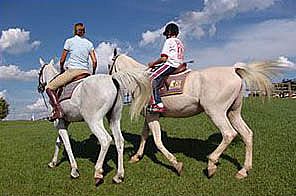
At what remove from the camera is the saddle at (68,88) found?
7.68 metres

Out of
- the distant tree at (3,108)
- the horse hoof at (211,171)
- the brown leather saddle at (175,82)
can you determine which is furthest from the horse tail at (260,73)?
the distant tree at (3,108)

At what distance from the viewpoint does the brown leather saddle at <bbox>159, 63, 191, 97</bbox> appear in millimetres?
7820

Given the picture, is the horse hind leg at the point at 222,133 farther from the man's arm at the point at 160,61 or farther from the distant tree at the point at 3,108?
the distant tree at the point at 3,108

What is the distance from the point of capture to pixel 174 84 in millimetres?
7887

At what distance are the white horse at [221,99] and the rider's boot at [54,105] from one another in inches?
71.7

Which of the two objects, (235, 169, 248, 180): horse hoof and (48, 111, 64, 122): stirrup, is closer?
(235, 169, 248, 180): horse hoof

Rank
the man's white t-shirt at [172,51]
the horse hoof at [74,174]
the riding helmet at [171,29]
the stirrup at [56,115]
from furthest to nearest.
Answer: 1. the riding helmet at [171,29]
2. the man's white t-shirt at [172,51]
3. the stirrup at [56,115]
4. the horse hoof at [74,174]

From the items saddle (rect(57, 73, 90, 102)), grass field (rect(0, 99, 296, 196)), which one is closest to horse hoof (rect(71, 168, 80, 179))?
grass field (rect(0, 99, 296, 196))

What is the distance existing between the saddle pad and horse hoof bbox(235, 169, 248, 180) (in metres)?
3.52

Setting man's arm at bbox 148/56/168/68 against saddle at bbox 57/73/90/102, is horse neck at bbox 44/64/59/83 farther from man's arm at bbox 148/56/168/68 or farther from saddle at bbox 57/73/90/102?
man's arm at bbox 148/56/168/68

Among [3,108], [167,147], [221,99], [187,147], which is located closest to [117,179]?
[221,99]

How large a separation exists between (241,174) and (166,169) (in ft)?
5.14

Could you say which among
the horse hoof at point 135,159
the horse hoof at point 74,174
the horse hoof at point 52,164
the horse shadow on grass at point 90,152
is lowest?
the horse shadow on grass at point 90,152

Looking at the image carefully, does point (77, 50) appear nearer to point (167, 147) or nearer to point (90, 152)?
point (90, 152)
